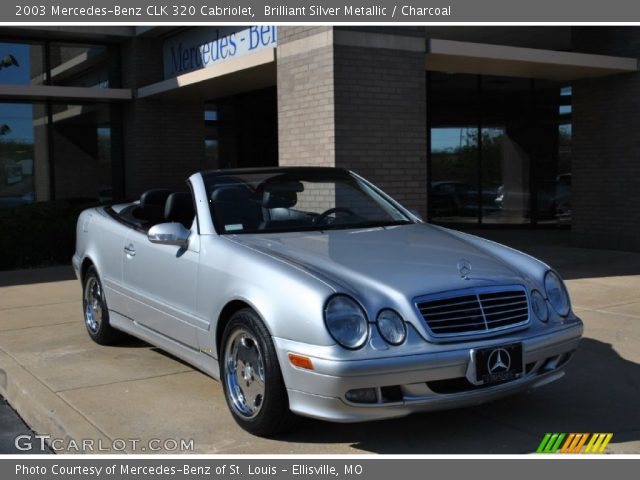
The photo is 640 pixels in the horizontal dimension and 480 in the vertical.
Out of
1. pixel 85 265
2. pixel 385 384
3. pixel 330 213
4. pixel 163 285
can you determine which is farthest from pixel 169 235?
pixel 85 265

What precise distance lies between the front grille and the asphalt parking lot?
2.07 ft

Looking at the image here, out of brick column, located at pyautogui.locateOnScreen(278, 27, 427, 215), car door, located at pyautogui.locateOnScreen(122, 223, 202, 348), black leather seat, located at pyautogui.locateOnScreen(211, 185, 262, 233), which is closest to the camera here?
car door, located at pyautogui.locateOnScreen(122, 223, 202, 348)

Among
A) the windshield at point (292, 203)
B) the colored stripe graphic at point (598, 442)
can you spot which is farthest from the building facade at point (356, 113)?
the colored stripe graphic at point (598, 442)

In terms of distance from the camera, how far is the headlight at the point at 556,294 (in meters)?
4.59

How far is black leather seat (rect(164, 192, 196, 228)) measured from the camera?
5703 millimetres

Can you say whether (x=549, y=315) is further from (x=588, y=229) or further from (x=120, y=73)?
(x=120, y=73)

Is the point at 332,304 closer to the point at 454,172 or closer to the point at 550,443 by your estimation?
the point at 550,443

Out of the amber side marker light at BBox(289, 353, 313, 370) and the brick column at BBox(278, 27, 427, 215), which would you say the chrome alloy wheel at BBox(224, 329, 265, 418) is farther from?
the brick column at BBox(278, 27, 427, 215)

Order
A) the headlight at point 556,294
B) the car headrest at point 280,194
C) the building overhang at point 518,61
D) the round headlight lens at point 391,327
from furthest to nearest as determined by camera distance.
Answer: the building overhang at point 518,61, the car headrest at point 280,194, the headlight at point 556,294, the round headlight lens at point 391,327

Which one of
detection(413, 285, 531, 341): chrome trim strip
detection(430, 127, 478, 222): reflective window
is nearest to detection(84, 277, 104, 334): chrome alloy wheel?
detection(413, 285, 531, 341): chrome trim strip

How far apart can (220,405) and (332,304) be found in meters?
1.40

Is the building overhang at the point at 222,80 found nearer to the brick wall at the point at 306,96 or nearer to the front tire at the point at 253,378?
the brick wall at the point at 306,96

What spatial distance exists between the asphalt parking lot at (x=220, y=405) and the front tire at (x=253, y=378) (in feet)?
0.38

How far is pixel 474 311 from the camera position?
4109mm
